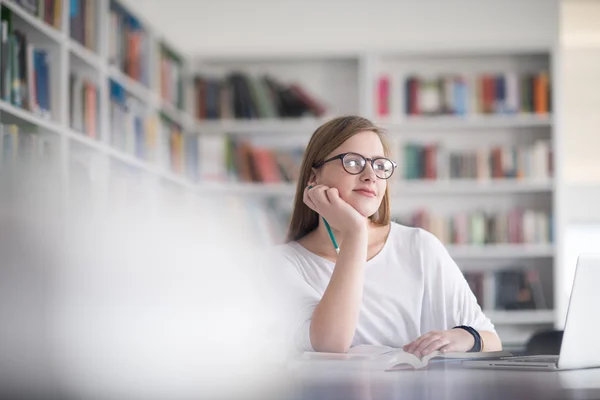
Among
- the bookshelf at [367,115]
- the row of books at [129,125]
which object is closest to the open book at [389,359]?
the row of books at [129,125]

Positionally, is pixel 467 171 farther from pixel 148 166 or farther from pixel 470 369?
pixel 470 369

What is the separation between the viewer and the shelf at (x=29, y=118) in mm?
3012

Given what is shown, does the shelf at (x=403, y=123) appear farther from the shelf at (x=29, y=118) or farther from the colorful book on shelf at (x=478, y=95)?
the shelf at (x=29, y=118)

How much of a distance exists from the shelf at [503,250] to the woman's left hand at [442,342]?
3530 millimetres

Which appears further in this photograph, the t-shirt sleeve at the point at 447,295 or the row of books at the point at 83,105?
the row of books at the point at 83,105

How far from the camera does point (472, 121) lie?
5.07 m

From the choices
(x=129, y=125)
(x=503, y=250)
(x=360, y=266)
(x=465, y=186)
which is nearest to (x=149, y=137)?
(x=129, y=125)

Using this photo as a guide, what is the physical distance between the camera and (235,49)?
530 centimetres

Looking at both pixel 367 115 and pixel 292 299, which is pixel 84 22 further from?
pixel 292 299


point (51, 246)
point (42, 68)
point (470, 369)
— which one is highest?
point (42, 68)

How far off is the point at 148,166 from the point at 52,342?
3.49m

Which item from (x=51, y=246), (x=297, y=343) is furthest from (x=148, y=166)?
(x=51, y=246)

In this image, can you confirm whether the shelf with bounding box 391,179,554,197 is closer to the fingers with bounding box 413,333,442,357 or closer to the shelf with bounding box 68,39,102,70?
the shelf with bounding box 68,39,102,70

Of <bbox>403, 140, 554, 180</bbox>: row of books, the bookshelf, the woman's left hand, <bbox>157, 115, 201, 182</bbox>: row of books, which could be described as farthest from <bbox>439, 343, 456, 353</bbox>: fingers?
<bbox>403, 140, 554, 180</bbox>: row of books
